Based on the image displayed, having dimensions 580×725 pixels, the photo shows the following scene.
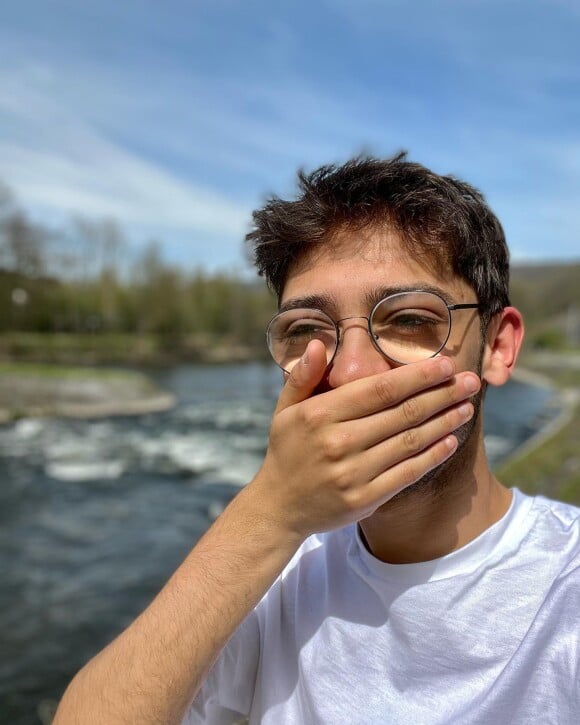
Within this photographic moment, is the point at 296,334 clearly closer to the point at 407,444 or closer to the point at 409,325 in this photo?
the point at 409,325

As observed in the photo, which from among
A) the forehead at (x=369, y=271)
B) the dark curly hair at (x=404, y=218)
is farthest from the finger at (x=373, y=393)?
the dark curly hair at (x=404, y=218)

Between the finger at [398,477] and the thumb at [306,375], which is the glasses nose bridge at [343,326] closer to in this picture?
the thumb at [306,375]

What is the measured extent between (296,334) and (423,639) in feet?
2.91

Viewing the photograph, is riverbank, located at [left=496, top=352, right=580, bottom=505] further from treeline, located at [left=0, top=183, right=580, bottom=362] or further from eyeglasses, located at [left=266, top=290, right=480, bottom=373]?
treeline, located at [left=0, top=183, right=580, bottom=362]

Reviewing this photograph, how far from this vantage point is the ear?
1.77 meters

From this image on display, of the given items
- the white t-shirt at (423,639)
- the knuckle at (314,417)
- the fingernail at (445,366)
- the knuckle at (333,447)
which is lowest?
the white t-shirt at (423,639)

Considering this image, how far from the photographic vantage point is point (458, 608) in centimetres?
145

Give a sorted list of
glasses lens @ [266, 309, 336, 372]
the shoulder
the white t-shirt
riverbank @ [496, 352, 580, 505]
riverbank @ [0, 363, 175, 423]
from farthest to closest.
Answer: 1. riverbank @ [0, 363, 175, 423]
2. riverbank @ [496, 352, 580, 505]
3. glasses lens @ [266, 309, 336, 372]
4. the shoulder
5. the white t-shirt

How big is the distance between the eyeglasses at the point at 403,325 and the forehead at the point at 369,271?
0.05 meters

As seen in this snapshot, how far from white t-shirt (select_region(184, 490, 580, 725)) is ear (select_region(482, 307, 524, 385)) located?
0.37m

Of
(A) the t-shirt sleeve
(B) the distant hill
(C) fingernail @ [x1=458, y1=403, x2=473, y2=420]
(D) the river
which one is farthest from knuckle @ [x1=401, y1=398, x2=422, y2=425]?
(B) the distant hill

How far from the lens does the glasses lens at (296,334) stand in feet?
5.29

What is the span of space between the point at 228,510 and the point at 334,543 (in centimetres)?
56

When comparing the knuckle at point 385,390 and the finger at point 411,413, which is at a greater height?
the knuckle at point 385,390
